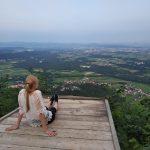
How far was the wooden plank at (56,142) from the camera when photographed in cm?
377

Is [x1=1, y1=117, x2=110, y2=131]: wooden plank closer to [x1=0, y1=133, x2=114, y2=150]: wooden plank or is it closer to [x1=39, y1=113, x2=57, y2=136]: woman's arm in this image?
[x1=39, y1=113, x2=57, y2=136]: woman's arm

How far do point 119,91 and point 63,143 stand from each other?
4.10 metres

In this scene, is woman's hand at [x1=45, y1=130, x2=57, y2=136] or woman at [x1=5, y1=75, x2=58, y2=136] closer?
woman's hand at [x1=45, y1=130, x2=57, y2=136]

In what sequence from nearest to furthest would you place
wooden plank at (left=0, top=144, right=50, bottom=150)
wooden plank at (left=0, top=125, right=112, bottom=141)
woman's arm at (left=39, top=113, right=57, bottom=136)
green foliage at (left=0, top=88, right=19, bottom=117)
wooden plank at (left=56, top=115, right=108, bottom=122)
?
A: wooden plank at (left=0, top=144, right=50, bottom=150), wooden plank at (left=0, top=125, right=112, bottom=141), woman's arm at (left=39, top=113, right=57, bottom=136), wooden plank at (left=56, top=115, right=108, bottom=122), green foliage at (left=0, top=88, right=19, bottom=117)

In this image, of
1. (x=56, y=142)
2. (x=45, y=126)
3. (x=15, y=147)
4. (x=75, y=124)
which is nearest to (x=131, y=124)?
(x=75, y=124)

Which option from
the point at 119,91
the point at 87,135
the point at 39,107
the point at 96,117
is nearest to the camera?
the point at 87,135

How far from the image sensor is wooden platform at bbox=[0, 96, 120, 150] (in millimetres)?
3801

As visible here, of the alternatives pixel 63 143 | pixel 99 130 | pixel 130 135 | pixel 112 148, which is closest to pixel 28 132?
pixel 63 143

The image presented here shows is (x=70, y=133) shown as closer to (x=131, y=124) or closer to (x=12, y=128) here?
(x=12, y=128)

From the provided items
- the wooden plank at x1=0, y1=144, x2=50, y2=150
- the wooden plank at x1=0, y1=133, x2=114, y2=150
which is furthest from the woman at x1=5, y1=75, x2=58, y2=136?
the wooden plank at x1=0, y1=144, x2=50, y2=150

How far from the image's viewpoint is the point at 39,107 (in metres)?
4.57

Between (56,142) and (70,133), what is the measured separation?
43cm

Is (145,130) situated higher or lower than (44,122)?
lower

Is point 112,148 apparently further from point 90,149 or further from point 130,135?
point 130,135
